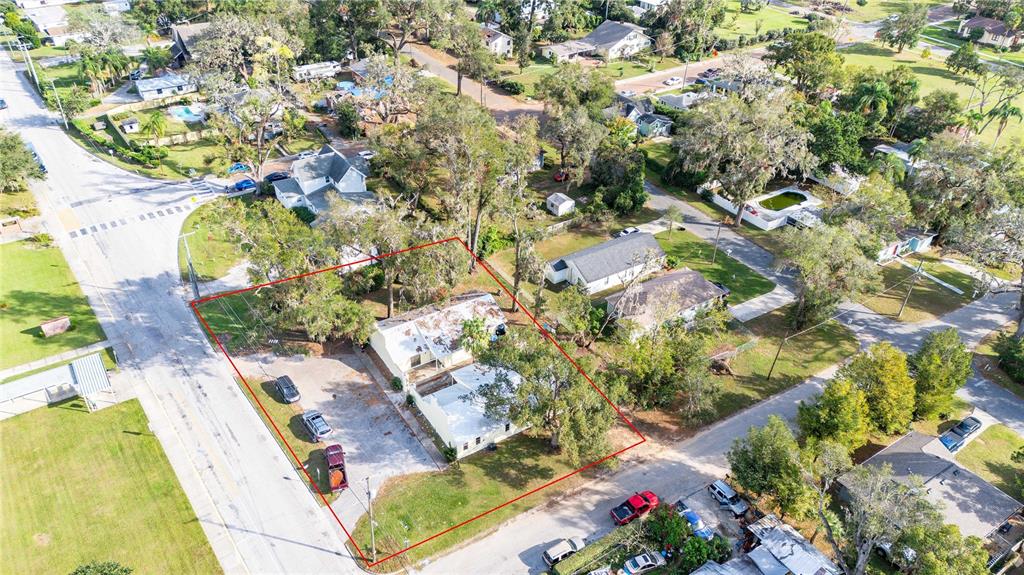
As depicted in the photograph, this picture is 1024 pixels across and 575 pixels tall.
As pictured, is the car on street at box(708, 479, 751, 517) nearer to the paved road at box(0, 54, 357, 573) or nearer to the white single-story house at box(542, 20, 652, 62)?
the paved road at box(0, 54, 357, 573)

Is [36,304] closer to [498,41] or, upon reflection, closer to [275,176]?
[275,176]

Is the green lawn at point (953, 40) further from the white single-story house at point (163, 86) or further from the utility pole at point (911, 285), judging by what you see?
the white single-story house at point (163, 86)

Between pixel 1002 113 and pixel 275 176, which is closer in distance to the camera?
pixel 275 176

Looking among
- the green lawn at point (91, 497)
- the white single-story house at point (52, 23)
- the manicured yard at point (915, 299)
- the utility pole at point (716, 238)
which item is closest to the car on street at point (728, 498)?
the utility pole at point (716, 238)

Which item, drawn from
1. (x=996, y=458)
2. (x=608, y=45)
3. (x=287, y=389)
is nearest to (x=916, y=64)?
(x=608, y=45)

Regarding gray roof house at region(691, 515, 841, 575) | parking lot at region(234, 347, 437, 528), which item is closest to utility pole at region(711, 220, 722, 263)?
gray roof house at region(691, 515, 841, 575)

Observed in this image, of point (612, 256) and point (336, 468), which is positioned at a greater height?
point (612, 256)
